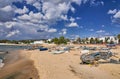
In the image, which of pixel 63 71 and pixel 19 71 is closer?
pixel 63 71

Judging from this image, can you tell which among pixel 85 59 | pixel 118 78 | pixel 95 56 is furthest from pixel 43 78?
pixel 95 56

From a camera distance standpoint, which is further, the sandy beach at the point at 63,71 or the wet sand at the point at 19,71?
the wet sand at the point at 19,71

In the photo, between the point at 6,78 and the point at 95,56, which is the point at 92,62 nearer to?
the point at 95,56

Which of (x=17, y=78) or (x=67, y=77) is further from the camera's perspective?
(x=17, y=78)

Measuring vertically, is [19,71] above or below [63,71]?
below

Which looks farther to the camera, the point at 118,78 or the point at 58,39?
the point at 58,39

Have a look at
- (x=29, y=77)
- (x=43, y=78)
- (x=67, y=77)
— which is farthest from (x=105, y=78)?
(x=29, y=77)

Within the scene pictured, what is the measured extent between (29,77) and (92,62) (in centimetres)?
1465

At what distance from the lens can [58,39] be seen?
608 feet

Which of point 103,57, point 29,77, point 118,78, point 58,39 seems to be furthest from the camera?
point 58,39

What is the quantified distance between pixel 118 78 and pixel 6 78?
15.2 meters

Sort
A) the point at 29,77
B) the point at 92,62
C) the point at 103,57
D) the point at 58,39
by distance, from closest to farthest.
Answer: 1. the point at 29,77
2. the point at 92,62
3. the point at 103,57
4. the point at 58,39

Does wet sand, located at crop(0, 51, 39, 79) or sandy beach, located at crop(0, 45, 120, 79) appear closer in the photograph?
sandy beach, located at crop(0, 45, 120, 79)

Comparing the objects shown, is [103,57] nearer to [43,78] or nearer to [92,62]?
[92,62]
